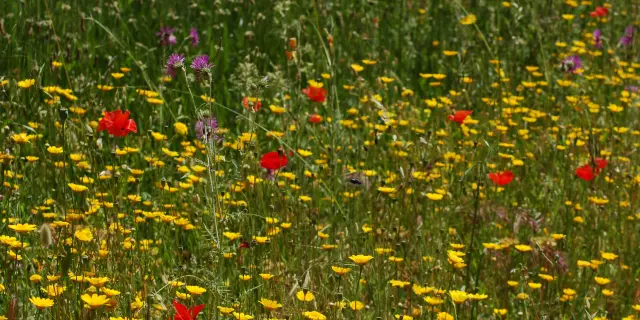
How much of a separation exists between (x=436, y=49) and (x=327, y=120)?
1.71 metres

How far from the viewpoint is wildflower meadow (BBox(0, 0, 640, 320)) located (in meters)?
2.96

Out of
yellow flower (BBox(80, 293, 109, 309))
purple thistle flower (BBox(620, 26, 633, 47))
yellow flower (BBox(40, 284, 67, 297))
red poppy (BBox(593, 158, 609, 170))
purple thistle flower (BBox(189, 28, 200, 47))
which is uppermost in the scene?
purple thistle flower (BBox(189, 28, 200, 47))

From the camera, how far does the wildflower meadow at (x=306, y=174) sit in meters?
2.96

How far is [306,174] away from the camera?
3.90m

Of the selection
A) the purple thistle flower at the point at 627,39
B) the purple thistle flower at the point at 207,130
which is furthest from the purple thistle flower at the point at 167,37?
the purple thistle flower at the point at 627,39

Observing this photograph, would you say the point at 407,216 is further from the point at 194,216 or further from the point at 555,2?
the point at 555,2

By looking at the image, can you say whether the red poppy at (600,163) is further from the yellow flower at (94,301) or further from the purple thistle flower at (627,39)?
the purple thistle flower at (627,39)

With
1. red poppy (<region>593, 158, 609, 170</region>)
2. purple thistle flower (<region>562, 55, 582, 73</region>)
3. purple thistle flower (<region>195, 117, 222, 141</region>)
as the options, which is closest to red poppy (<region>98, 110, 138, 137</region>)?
purple thistle flower (<region>195, 117, 222, 141</region>)

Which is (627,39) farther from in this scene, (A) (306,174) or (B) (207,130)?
(B) (207,130)

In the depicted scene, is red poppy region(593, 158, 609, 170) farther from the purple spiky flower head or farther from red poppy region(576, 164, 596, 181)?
the purple spiky flower head

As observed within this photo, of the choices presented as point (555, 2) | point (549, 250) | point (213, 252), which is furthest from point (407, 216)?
point (555, 2)

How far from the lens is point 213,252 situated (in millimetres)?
2801

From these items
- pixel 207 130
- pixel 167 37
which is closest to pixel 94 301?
pixel 207 130

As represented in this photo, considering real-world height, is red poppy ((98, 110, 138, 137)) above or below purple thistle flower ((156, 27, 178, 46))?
below
